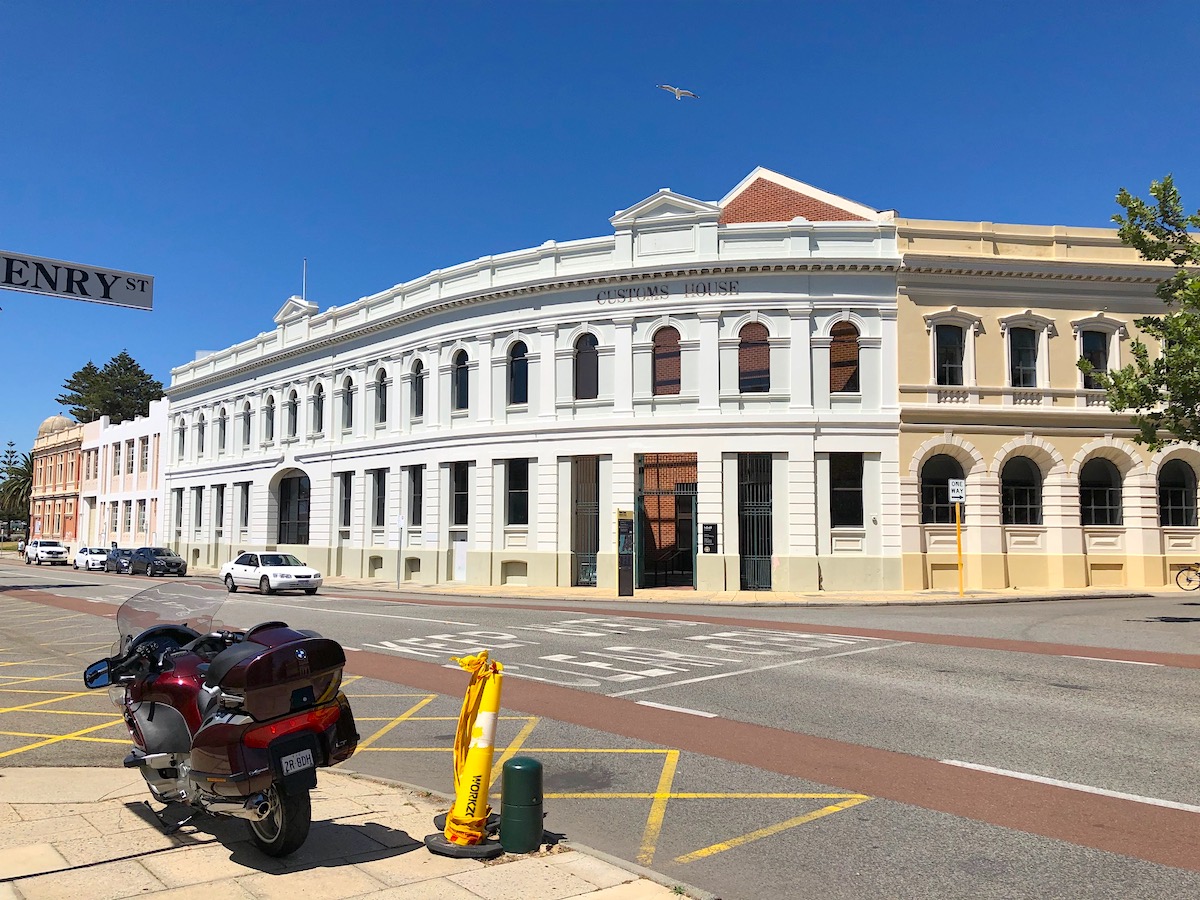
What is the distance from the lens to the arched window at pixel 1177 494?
30500 millimetres

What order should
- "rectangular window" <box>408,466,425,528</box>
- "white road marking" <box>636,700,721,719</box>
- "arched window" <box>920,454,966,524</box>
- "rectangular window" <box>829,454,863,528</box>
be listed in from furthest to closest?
"rectangular window" <box>408,466,425,528</box> → "arched window" <box>920,454,966,524</box> → "rectangular window" <box>829,454,863,528</box> → "white road marking" <box>636,700,721,719</box>

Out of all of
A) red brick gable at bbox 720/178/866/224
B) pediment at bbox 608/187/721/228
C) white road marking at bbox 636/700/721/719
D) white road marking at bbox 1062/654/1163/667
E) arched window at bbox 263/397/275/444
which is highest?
red brick gable at bbox 720/178/866/224

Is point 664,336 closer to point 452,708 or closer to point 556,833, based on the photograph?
point 452,708

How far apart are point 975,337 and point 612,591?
1450 cm

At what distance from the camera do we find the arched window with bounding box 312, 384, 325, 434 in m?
43.7

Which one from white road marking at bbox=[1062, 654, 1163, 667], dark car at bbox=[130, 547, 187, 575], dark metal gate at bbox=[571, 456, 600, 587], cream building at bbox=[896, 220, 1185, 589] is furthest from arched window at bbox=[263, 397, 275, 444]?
white road marking at bbox=[1062, 654, 1163, 667]

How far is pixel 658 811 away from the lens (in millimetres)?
6668

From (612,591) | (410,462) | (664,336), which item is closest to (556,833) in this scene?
(612,591)

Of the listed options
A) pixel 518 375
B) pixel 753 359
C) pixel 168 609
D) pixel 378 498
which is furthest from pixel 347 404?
pixel 168 609

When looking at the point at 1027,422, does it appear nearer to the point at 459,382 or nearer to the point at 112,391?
the point at 459,382

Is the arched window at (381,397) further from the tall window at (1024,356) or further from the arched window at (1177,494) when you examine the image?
the arched window at (1177,494)

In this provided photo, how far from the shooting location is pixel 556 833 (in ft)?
20.0

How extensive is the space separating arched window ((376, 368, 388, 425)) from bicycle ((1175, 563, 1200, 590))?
29935 millimetres

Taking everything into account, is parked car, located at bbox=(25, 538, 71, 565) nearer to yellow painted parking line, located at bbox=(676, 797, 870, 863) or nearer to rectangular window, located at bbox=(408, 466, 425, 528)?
rectangular window, located at bbox=(408, 466, 425, 528)
